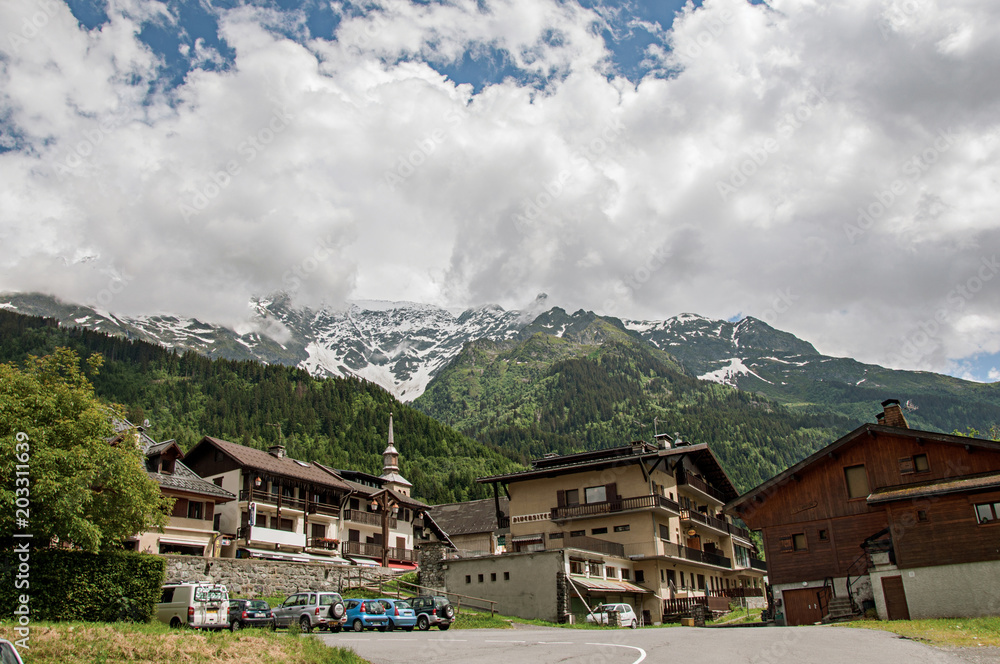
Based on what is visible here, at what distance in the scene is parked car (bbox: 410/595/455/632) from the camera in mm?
30156

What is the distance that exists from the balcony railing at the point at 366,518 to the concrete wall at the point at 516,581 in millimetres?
20640

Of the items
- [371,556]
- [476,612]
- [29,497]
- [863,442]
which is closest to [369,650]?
[29,497]

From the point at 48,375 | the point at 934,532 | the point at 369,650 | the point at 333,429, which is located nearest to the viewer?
the point at 369,650

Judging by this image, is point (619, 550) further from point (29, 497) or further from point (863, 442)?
point (29, 497)

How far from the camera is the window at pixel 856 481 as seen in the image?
37.7 metres

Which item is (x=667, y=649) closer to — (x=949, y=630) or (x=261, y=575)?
(x=949, y=630)

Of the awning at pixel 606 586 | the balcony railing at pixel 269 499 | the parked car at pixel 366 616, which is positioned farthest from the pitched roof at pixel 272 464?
the parked car at pixel 366 616

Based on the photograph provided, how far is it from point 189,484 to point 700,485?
40.6 m

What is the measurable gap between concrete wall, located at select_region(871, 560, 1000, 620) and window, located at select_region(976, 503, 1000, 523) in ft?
6.50

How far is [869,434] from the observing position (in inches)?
1476

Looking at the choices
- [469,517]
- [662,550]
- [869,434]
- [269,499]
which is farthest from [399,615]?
[469,517]

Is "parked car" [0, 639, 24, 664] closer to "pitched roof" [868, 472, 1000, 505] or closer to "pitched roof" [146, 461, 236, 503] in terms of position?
"pitched roof" [868, 472, 1000, 505]

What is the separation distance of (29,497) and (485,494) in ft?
367

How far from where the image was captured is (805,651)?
1841 centimetres
